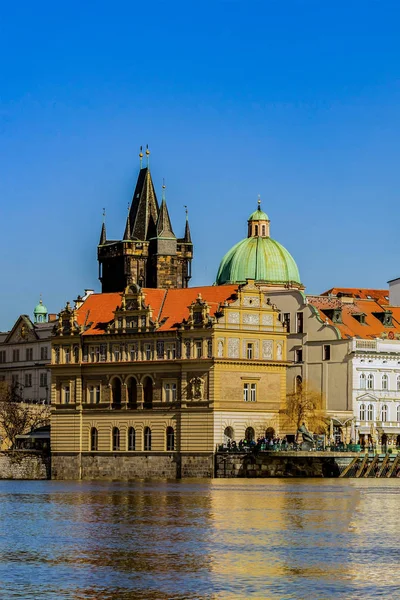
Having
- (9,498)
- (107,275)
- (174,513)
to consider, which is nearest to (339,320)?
(107,275)

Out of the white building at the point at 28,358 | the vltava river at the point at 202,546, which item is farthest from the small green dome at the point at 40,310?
the vltava river at the point at 202,546

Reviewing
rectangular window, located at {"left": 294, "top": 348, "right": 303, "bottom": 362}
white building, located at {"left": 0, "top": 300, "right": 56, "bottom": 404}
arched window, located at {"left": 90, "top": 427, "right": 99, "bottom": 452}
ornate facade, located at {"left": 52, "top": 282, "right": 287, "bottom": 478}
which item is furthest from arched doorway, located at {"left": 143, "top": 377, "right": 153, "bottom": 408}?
white building, located at {"left": 0, "top": 300, "right": 56, "bottom": 404}

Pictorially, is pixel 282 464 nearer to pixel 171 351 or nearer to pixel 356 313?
pixel 171 351

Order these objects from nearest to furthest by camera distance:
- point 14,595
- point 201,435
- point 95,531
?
1. point 14,595
2. point 95,531
3. point 201,435

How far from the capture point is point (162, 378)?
136 m

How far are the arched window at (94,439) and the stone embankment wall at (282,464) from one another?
13.0 metres

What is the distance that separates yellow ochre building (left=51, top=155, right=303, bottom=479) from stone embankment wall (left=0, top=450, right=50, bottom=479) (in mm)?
1031

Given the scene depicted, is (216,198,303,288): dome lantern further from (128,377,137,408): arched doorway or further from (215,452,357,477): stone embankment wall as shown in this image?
(215,452,357,477): stone embankment wall

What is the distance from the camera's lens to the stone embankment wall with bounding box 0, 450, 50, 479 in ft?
458

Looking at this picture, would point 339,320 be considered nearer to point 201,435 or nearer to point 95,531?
point 201,435

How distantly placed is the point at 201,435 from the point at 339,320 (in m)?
16.4

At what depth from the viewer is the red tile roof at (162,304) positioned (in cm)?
13646

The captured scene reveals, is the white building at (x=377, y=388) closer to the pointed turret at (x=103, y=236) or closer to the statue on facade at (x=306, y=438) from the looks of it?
the statue on facade at (x=306, y=438)

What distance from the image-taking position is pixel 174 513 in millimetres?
82938
